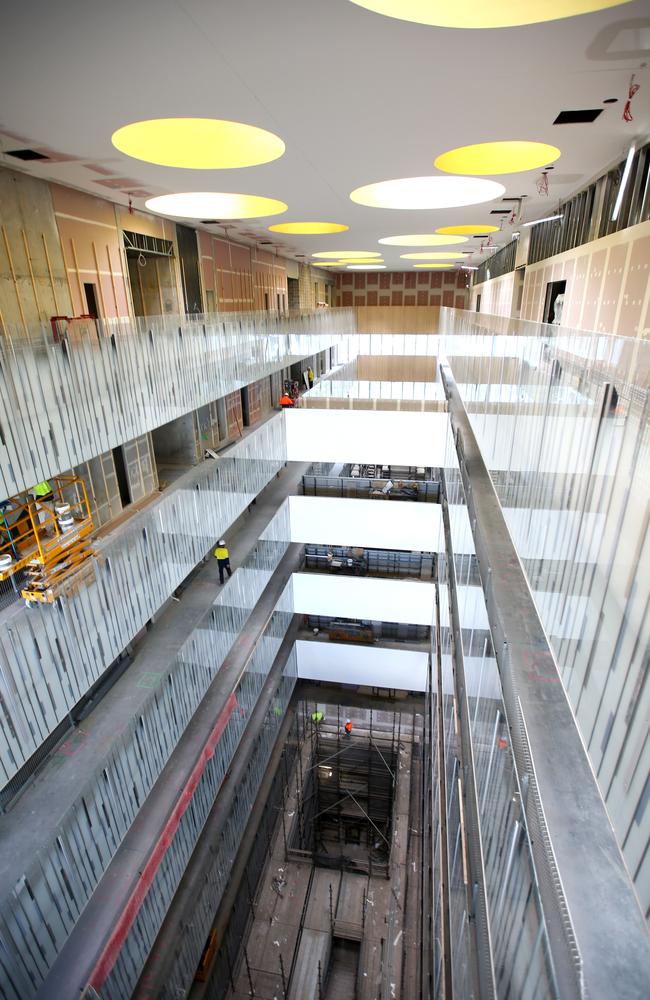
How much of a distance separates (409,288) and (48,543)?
91.7 feet

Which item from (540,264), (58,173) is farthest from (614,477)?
(540,264)

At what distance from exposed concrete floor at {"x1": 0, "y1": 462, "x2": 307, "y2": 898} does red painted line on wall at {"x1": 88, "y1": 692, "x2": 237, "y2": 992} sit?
1213 millimetres

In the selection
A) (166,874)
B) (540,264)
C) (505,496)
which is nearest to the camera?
(505,496)

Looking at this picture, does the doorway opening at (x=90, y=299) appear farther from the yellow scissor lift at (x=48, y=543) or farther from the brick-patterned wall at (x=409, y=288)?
the brick-patterned wall at (x=409, y=288)

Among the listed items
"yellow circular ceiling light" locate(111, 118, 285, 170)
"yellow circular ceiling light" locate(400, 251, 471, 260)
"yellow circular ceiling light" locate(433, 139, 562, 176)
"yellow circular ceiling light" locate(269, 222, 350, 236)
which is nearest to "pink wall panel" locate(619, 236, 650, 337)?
"yellow circular ceiling light" locate(433, 139, 562, 176)

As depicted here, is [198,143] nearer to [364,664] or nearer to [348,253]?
[364,664]

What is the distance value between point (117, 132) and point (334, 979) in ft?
44.8

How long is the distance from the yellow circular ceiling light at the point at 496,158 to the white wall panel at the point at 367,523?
708cm

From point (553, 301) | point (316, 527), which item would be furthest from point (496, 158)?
point (316, 527)

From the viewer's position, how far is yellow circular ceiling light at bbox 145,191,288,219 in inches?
348

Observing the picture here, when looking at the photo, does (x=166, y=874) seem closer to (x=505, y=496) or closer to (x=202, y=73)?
(x=505, y=496)

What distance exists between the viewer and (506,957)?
2357 millimetres

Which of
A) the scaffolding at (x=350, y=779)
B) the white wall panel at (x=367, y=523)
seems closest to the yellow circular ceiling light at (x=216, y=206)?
the white wall panel at (x=367, y=523)

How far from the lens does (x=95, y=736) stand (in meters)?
6.55
